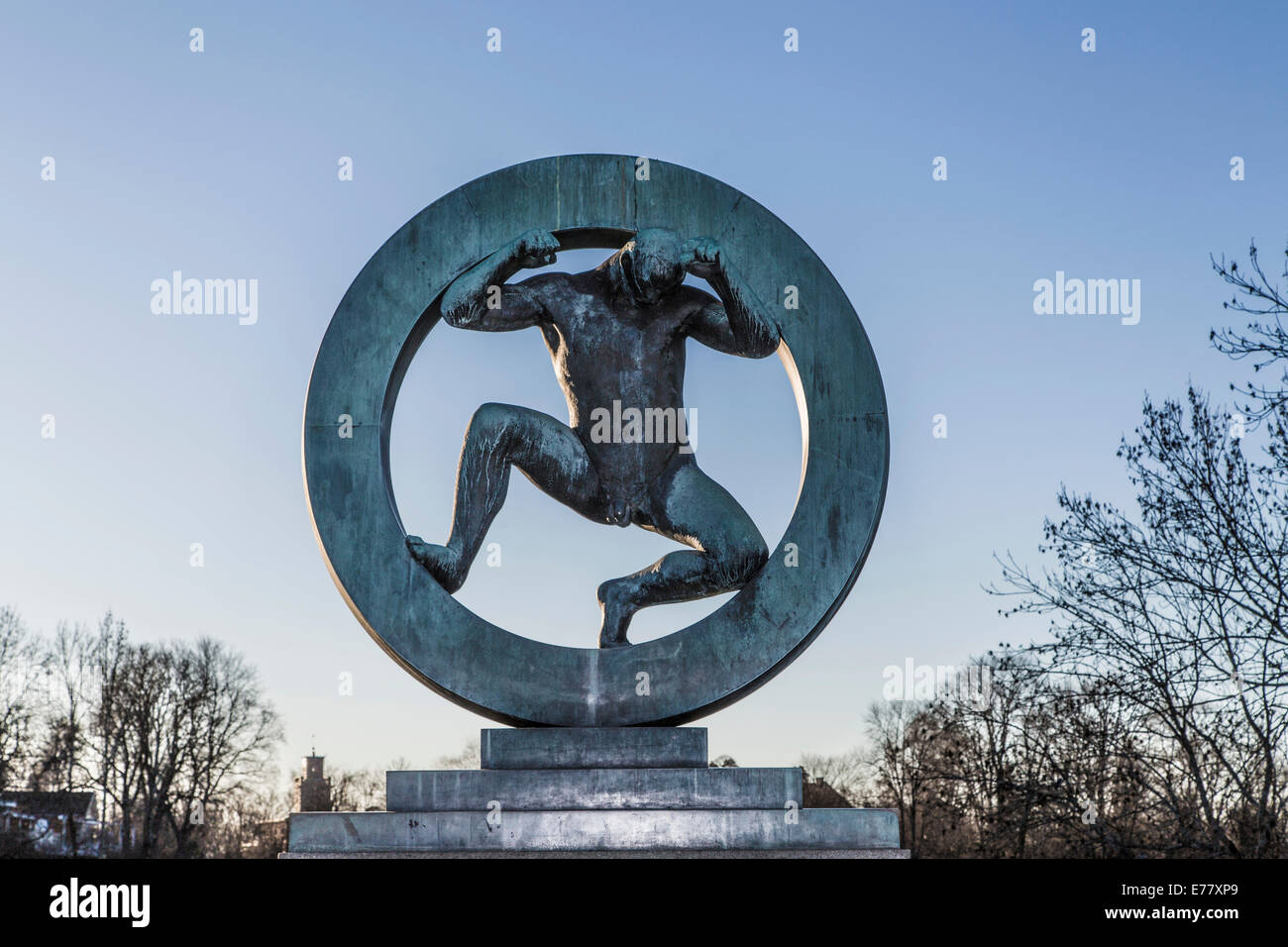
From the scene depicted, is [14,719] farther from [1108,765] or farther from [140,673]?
[1108,765]

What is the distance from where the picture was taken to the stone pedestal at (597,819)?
6.84 meters

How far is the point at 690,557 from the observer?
7.72m

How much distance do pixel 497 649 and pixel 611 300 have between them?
1.99 meters

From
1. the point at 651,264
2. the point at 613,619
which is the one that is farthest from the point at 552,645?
the point at 651,264

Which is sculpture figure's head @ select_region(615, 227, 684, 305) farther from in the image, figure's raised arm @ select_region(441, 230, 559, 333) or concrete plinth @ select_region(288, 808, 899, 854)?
concrete plinth @ select_region(288, 808, 899, 854)

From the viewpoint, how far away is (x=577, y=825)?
690 centimetres

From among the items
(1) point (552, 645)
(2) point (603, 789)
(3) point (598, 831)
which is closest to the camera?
(3) point (598, 831)

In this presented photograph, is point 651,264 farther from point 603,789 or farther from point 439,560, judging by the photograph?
point 603,789

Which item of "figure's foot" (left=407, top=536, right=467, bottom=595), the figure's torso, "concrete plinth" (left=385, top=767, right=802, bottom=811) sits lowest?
"concrete plinth" (left=385, top=767, right=802, bottom=811)

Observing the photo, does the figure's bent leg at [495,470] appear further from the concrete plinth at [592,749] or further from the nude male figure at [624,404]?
the concrete plinth at [592,749]

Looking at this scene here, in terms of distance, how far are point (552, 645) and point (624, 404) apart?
1346mm

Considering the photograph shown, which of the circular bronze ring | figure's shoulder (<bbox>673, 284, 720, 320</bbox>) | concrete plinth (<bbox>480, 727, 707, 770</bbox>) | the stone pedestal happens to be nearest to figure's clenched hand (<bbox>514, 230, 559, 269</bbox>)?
the circular bronze ring

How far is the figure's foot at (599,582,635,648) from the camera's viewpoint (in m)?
7.71

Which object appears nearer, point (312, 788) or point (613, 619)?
point (613, 619)
